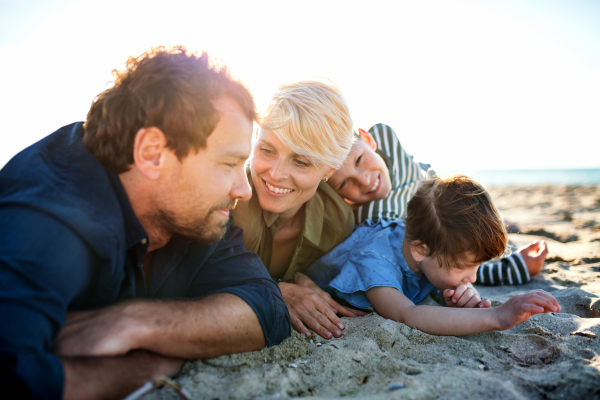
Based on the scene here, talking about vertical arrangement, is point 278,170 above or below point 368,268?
above

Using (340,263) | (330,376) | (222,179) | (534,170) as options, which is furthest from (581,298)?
(534,170)

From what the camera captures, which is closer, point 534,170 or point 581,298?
point 581,298

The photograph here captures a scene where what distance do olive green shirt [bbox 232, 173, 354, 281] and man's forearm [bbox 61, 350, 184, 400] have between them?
1.35m

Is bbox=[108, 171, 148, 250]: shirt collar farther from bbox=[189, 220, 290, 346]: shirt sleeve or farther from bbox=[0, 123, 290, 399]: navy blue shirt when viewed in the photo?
bbox=[189, 220, 290, 346]: shirt sleeve

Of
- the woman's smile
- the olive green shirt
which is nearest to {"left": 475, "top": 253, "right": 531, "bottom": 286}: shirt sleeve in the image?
the olive green shirt

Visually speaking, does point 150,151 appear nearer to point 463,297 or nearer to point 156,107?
point 156,107

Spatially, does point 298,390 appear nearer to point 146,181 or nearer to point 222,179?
point 222,179

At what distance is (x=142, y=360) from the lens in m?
1.71

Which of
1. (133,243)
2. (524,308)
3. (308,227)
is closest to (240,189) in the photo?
(133,243)

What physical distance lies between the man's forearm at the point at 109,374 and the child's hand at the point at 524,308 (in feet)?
6.26

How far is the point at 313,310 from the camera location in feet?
9.21

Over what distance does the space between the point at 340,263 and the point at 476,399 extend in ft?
6.24

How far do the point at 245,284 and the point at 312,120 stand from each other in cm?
134

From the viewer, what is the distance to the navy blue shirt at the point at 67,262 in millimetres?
1311
